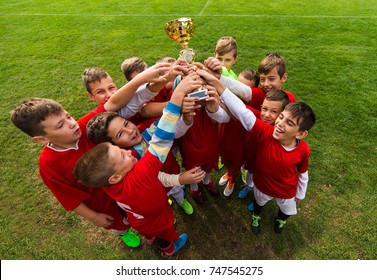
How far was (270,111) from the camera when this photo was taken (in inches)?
100

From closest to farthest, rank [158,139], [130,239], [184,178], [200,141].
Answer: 1. [158,139]
2. [184,178]
3. [200,141]
4. [130,239]

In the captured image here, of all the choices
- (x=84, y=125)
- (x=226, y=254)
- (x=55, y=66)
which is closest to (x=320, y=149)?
(x=226, y=254)

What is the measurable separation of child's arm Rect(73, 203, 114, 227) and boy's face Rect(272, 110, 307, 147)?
177 centimetres

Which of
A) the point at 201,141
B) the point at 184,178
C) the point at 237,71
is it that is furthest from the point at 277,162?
the point at 237,71

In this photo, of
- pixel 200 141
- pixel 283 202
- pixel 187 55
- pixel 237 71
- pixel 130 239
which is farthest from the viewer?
pixel 237 71

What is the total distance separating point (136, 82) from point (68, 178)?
1013mm

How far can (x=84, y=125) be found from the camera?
95.0 inches

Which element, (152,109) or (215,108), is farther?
(152,109)

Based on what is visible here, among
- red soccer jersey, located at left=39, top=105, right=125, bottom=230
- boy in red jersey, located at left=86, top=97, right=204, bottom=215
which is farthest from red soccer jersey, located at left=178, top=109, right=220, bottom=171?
red soccer jersey, located at left=39, top=105, right=125, bottom=230

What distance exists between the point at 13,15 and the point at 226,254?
13.2 metres

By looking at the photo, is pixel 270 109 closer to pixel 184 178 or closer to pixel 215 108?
pixel 215 108

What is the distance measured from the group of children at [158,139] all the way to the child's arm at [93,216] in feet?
0.03

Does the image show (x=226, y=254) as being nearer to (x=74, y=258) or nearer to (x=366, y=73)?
(x=74, y=258)

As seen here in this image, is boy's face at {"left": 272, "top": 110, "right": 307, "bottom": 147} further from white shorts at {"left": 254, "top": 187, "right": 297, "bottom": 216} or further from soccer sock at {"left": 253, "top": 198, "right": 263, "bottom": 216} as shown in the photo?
soccer sock at {"left": 253, "top": 198, "right": 263, "bottom": 216}
